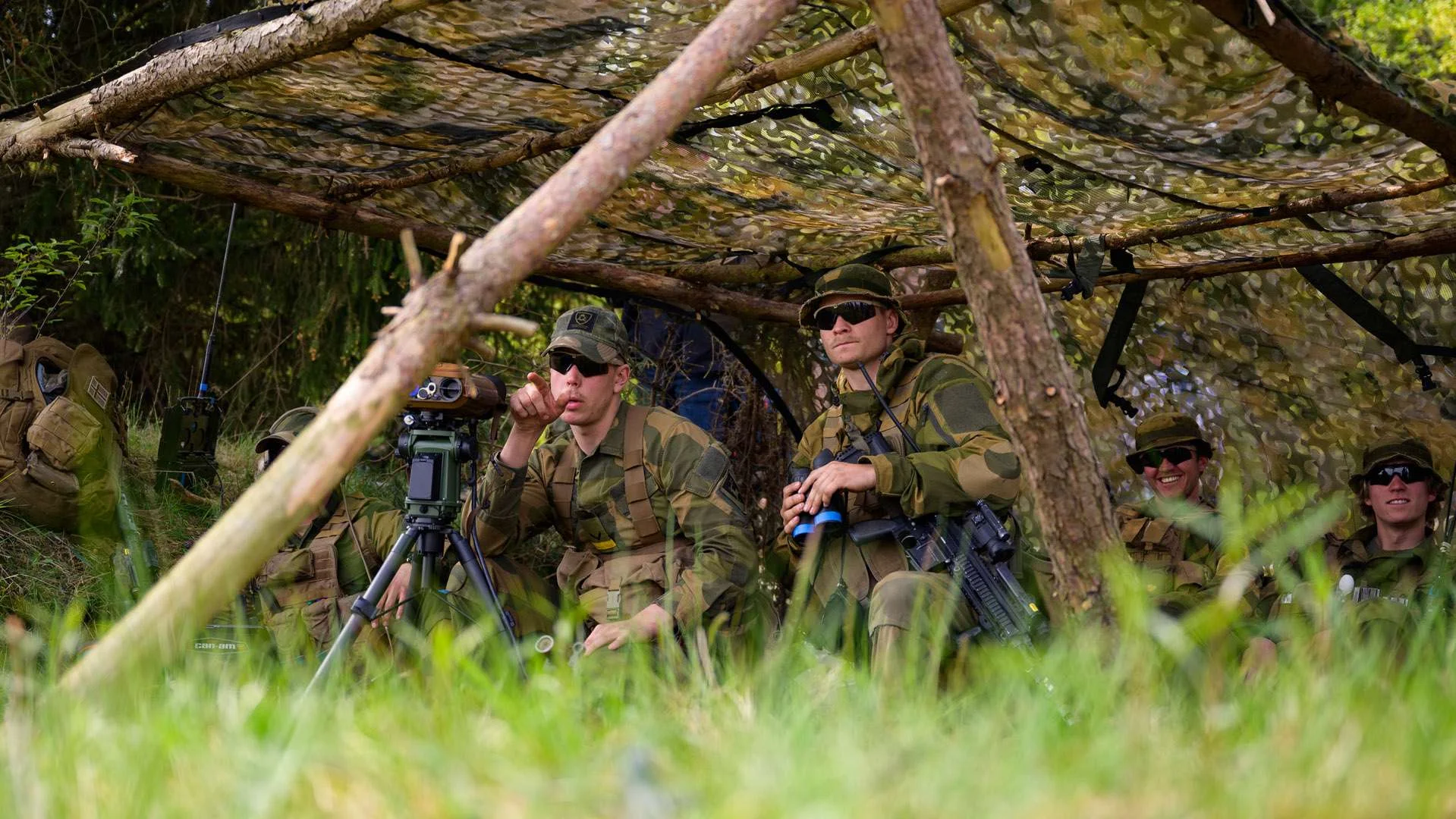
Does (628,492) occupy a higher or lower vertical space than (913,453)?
lower

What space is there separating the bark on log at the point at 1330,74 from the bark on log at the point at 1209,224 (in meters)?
0.37

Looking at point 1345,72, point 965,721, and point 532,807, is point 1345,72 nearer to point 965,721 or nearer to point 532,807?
point 965,721

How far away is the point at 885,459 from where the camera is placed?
4047 mm

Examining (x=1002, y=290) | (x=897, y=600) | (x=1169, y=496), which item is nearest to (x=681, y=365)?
(x=1169, y=496)

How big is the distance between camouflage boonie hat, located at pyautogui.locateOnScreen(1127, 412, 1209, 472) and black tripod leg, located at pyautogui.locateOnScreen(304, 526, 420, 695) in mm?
2967

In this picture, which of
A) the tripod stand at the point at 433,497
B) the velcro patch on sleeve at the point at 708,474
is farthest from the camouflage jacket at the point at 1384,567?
the tripod stand at the point at 433,497

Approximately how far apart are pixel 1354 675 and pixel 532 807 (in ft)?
4.31

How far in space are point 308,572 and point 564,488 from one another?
109 cm

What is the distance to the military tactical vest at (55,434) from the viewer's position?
507 cm

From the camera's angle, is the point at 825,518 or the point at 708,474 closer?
the point at 825,518

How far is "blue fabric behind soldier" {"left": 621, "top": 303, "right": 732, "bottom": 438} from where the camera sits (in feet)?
21.1

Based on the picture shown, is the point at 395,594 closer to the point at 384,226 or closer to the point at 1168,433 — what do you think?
the point at 384,226

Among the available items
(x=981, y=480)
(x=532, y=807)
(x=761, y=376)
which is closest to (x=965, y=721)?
(x=532, y=807)

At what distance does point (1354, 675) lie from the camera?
2053 mm
